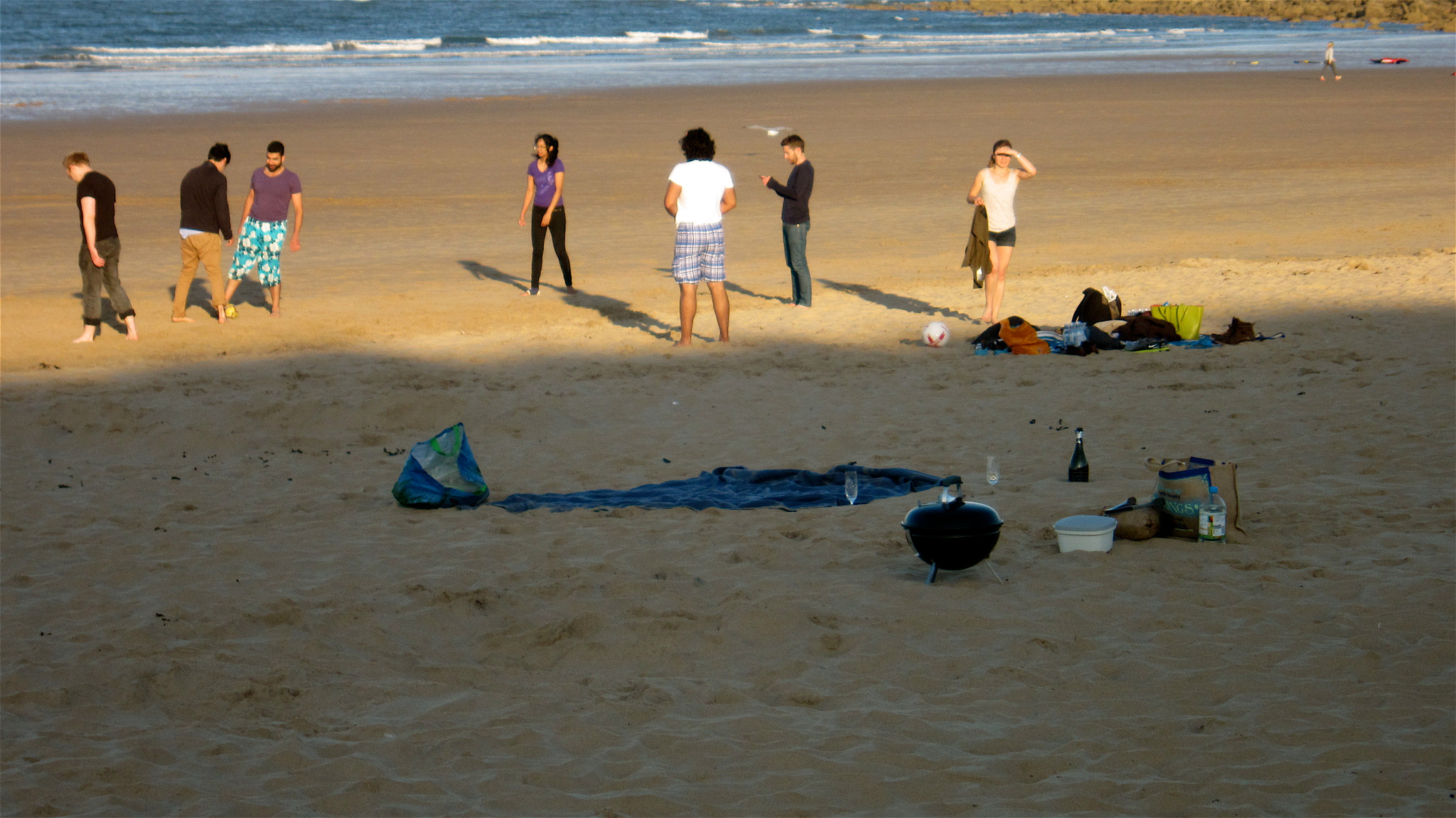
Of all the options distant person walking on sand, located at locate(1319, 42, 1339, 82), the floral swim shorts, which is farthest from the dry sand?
distant person walking on sand, located at locate(1319, 42, 1339, 82)

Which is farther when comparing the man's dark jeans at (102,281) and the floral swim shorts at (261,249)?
the floral swim shorts at (261,249)

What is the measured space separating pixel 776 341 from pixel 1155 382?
3530 millimetres

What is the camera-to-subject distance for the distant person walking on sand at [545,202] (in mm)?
12453

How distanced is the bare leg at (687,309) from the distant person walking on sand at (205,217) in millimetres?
4232

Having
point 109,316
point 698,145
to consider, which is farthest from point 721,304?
point 109,316

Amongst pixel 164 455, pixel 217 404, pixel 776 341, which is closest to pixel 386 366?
pixel 217 404

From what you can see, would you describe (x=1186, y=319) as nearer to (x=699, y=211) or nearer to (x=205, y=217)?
(x=699, y=211)

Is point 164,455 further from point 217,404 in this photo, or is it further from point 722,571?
point 722,571

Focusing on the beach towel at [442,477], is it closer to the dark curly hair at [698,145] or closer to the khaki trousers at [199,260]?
the dark curly hair at [698,145]

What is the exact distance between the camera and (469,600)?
5.66 meters

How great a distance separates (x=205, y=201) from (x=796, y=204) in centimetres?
557

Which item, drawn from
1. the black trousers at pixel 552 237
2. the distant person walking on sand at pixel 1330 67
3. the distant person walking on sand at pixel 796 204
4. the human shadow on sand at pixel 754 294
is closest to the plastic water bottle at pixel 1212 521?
the distant person walking on sand at pixel 796 204

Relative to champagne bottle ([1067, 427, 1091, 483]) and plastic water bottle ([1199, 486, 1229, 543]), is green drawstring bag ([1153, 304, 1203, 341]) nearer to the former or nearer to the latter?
champagne bottle ([1067, 427, 1091, 483])

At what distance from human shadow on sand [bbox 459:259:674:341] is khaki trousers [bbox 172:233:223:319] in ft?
10.6
